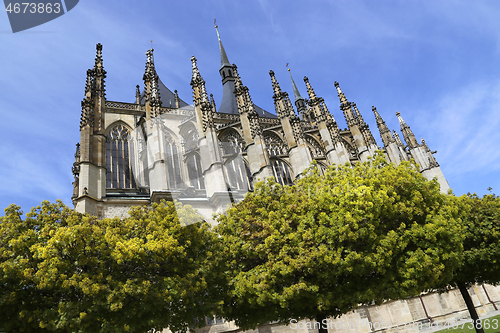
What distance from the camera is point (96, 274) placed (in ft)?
30.9

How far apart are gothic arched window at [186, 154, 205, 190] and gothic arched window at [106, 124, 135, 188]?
169 inches

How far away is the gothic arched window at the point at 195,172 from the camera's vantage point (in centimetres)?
2528

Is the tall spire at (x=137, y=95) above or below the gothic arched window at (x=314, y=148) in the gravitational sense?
above

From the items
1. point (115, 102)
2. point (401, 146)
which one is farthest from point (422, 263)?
point (401, 146)

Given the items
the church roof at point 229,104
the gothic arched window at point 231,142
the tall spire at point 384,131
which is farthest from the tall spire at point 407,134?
the gothic arched window at point 231,142

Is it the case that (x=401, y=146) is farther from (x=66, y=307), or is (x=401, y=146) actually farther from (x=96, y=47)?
(x=66, y=307)

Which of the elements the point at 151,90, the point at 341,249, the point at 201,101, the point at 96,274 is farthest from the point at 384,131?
the point at 96,274

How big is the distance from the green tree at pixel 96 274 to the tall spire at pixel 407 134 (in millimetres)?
35329

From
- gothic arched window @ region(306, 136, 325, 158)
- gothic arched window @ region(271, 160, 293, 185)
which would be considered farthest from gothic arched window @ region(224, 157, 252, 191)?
gothic arched window @ region(306, 136, 325, 158)

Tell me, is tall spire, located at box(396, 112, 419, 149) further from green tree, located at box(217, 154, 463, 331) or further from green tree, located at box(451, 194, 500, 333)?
green tree, located at box(217, 154, 463, 331)

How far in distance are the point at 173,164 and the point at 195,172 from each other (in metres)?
1.94

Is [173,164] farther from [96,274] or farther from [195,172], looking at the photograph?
[96,274]

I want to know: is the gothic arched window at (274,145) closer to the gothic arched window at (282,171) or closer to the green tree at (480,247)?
the gothic arched window at (282,171)

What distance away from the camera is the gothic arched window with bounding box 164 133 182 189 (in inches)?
945
